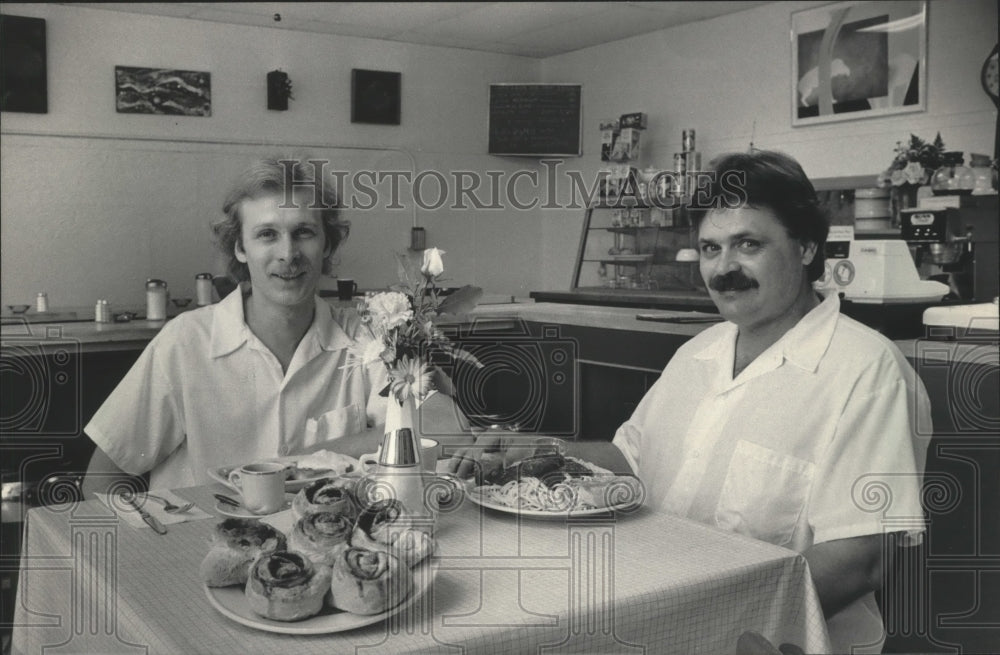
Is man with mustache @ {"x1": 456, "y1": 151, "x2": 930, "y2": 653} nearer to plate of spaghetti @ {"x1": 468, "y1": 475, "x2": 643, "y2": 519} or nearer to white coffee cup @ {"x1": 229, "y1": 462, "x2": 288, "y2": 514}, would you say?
plate of spaghetti @ {"x1": 468, "y1": 475, "x2": 643, "y2": 519}

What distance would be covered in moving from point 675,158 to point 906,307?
2828mm

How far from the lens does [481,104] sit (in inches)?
307

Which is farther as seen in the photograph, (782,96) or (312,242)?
(782,96)

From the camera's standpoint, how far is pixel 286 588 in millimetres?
1188

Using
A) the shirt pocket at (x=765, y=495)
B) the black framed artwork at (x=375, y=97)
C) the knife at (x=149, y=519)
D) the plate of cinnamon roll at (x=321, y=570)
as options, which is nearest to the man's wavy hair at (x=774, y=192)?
the shirt pocket at (x=765, y=495)

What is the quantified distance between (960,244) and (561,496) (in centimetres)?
305

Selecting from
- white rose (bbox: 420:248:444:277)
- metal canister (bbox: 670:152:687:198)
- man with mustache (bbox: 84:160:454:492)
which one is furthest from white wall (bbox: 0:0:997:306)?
white rose (bbox: 420:248:444:277)

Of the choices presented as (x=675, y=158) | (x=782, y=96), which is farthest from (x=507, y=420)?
(x=782, y=96)

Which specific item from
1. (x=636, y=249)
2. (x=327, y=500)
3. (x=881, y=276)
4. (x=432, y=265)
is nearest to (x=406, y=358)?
(x=432, y=265)

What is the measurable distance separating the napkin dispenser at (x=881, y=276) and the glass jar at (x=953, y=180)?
0.44 metres

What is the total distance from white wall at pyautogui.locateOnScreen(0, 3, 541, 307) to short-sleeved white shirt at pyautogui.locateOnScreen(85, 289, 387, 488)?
4384 millimetres

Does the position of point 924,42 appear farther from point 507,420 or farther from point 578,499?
point 578,499

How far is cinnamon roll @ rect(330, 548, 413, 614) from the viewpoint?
3.92ft

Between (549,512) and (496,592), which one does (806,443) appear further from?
(496,592)
